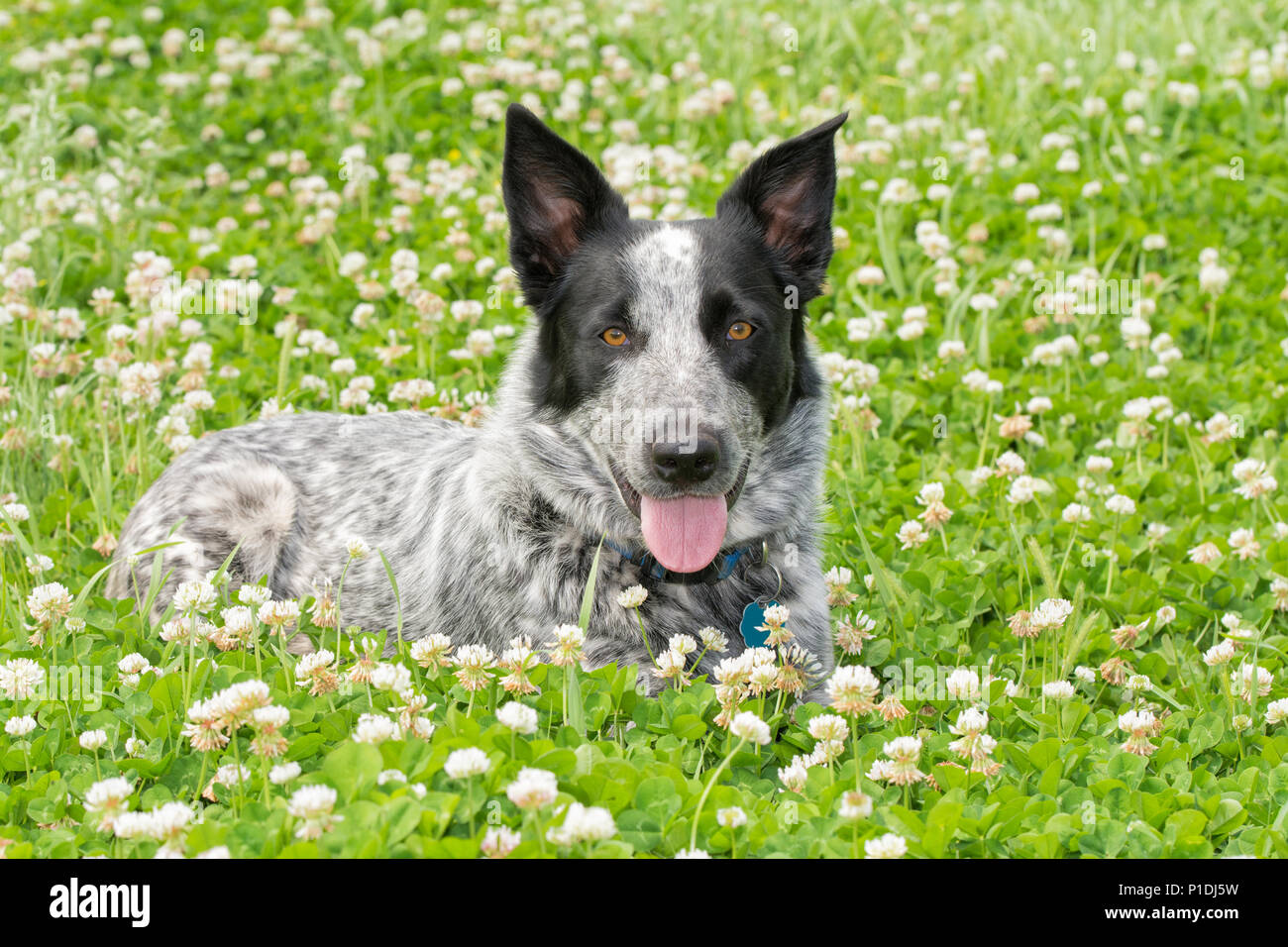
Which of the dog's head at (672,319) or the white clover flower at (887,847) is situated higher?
the dog's head at (672,319)

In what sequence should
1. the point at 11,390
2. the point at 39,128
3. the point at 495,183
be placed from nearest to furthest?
the point at 11,390 < the point at 39,128 < the point at 495,183

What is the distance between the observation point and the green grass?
3529 millimetres

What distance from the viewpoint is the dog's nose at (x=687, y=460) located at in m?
4.27

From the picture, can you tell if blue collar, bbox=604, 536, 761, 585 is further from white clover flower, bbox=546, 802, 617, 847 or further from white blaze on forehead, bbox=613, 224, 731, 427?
white clover flower, bbox=546, 802, 617, 847

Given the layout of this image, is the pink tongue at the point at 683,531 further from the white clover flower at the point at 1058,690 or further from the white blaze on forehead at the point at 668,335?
the white clover flower at the point at 1058,690

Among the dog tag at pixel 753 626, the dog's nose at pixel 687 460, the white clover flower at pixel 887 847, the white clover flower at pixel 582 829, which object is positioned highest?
the dog's nose at pixel 687 460

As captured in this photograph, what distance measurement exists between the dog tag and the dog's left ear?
1364mm

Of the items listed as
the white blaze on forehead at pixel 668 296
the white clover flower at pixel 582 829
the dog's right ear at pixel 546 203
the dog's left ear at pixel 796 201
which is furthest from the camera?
the dog's left ear at pixel 796 201

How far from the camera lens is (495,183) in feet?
32.6

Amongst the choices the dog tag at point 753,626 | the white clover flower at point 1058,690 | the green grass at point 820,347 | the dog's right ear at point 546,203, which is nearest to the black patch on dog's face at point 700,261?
the dog's right ear at point 546,203

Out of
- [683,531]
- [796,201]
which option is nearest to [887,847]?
[683,531]
